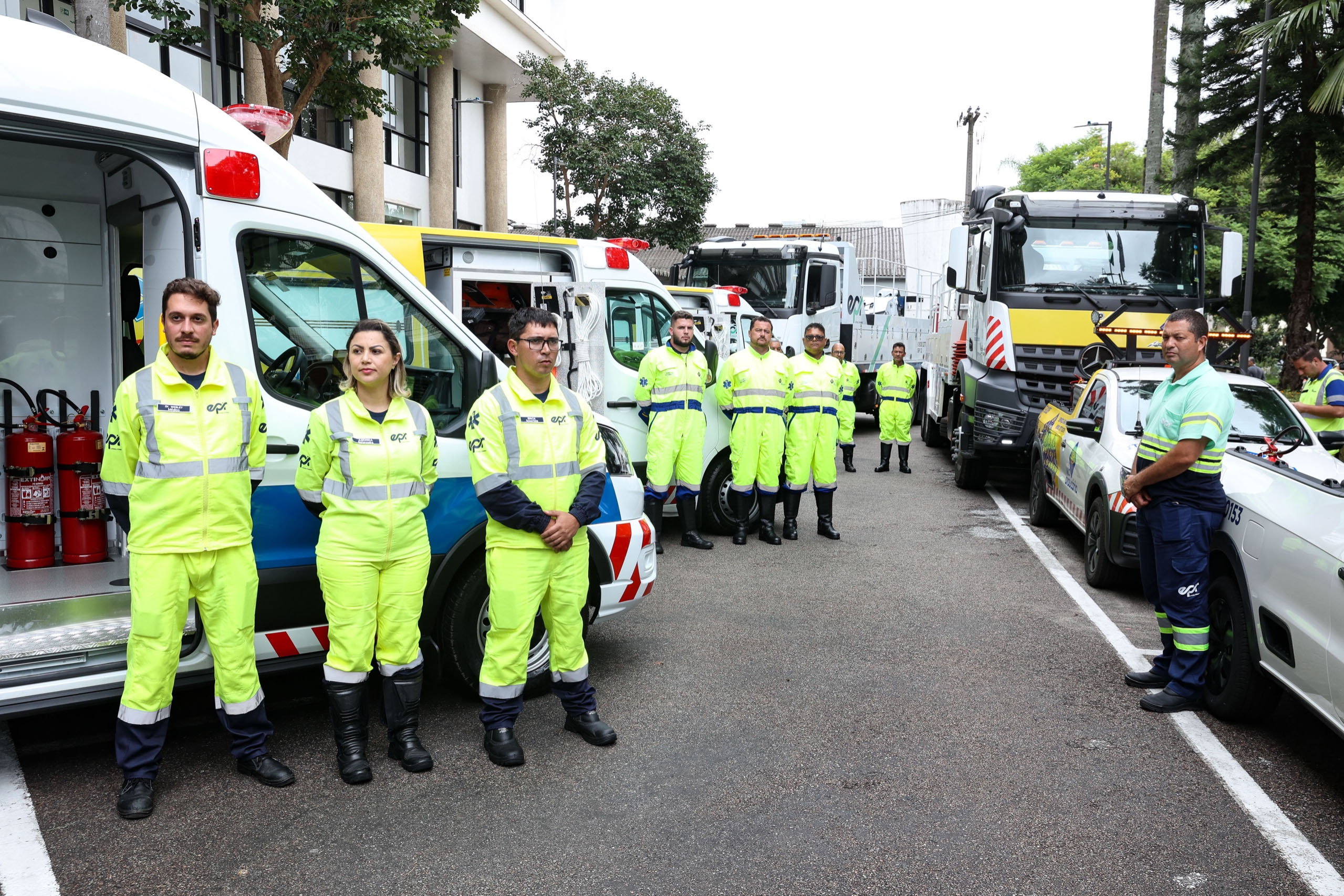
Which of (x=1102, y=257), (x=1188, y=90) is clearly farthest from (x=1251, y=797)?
(x=1188, y=90)

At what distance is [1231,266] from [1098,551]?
17.8 ft

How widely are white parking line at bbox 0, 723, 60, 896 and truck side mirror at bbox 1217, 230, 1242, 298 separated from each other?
1151cm

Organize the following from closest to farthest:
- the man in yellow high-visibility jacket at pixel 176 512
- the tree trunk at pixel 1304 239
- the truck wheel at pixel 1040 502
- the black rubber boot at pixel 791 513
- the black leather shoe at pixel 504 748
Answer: the man in yellow high-visibility jacket at pixel 176 512 < the black leather shoe at pixel 504 748 < the black rubber boot at pixel 791 513 < the truck wheel at pixel 1040 502 < the tree trunk at pixel 1304 239

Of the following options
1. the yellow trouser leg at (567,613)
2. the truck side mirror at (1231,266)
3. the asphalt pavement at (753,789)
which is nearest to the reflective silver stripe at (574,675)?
the yellow trouser leg at (567,613)

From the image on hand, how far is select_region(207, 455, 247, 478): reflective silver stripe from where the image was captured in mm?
3967

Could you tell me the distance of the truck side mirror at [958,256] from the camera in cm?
1324

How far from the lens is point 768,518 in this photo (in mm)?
9352

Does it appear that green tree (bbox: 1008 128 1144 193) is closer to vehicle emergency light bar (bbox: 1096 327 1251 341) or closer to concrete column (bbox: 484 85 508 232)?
concrete column (bbox: 484 85 508 232)

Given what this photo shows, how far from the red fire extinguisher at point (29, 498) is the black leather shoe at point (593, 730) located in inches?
108

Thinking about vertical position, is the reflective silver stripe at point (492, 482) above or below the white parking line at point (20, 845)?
above

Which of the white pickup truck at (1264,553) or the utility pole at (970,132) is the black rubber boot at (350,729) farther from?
the utility pole at (970,132)

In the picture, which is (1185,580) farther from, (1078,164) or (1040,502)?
(1078,164)

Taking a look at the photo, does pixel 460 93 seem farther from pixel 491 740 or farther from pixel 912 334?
pixel 491 740

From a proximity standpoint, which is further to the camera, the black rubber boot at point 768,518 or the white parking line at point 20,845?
the black rubber boot at point 768,518
